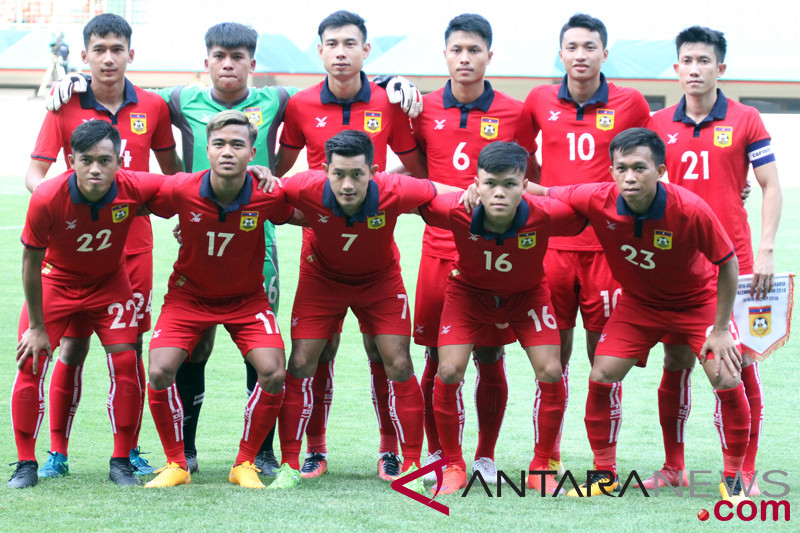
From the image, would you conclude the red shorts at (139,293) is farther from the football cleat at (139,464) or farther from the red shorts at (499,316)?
the red shorts at (499,316)

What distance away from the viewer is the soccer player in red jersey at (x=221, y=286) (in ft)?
13.2

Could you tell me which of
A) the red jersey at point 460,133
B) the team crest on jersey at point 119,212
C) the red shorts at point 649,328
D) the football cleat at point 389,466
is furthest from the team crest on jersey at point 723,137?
the team crest on jersey at point 119,212

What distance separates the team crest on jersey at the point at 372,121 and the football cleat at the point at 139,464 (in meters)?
1.84

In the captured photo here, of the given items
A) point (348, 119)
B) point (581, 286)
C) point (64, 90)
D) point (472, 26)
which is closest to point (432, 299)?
point (581, 286)

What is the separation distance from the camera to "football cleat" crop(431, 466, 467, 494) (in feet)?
13.1

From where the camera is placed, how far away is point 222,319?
413cm

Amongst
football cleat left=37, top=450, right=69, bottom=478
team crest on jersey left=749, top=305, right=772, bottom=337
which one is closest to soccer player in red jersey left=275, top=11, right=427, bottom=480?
football cleat left=37, top=450, right=69, bottom=478

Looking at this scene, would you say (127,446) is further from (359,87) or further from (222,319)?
(359,87)

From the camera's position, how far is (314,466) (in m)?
4.44

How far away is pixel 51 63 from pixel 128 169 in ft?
72.7

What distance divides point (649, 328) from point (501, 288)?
0.64 m

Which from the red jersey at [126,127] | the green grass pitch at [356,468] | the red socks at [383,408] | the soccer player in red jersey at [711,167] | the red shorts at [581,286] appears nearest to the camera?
the green grass pitch at [356,468]

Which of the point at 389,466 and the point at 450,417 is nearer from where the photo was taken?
the point at 450,417

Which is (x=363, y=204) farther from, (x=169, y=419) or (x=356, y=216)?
(x=169, y=419)
